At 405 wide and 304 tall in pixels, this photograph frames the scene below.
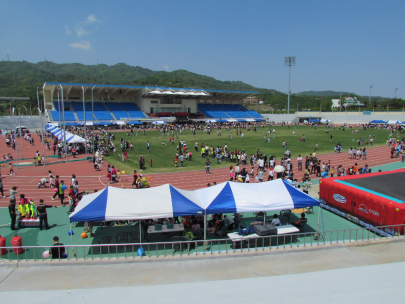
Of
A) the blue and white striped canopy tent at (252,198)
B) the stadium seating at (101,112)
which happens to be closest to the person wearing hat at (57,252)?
the blue and white striped canopy tent at (252,198)

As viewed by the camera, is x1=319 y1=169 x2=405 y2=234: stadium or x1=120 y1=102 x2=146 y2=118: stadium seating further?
x1=120 y1=102 x2=146 y2=118: stadium seating

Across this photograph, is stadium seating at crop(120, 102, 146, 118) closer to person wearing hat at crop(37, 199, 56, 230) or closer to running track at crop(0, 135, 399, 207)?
running track at crop(0, 135, 399, 207)

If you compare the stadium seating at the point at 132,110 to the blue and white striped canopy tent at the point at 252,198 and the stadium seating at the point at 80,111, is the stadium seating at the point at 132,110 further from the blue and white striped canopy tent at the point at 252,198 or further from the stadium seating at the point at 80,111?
the blue and white striped canopy tent at the point at 252,198

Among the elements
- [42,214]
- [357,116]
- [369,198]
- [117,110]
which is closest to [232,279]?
[369,198]

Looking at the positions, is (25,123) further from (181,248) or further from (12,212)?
(181,248)

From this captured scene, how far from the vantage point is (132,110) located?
7131cm

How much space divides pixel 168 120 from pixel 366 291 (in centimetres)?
6658

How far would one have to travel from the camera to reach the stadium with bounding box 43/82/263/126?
61.5 m

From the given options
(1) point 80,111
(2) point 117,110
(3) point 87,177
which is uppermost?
(2) point 117,110

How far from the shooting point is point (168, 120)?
70.1 m

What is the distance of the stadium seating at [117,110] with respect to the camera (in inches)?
2603

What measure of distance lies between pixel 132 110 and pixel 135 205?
216ft

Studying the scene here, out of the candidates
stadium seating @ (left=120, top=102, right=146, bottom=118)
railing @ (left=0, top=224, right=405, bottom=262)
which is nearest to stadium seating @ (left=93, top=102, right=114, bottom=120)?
stadium seating @ (left=120, top=102, right=146, bottom=118)

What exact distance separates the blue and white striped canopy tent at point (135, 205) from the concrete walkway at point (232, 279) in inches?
61.8
